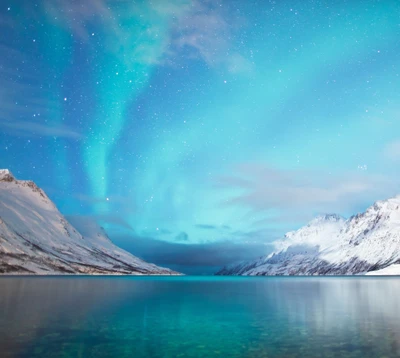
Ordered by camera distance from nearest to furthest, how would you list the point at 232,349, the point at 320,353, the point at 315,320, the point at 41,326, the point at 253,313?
the point at 320,353
the point at 232,349
the point at 41,326
the point at 315,320
the point at 253,313

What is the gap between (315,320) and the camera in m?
42.4

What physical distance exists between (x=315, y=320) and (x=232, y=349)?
18278 mm

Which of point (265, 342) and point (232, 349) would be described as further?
point (265, 342)

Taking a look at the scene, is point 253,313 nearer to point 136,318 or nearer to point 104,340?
point 136,318

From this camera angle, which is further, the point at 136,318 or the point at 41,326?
the point at 136,318

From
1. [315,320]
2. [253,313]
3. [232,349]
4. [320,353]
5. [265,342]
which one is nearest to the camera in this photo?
[320,353]

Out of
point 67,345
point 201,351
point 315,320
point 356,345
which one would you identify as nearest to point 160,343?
point 201,351

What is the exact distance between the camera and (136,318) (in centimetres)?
4438

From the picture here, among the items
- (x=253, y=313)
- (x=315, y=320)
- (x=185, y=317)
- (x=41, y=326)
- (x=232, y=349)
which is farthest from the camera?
(x=253, y=313)

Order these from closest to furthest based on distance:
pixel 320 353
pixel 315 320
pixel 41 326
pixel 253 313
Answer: pixel 320 353
pixel 41 326
pixel 315 320
pixel 253 313

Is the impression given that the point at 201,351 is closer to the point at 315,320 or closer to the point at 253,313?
the point at 315,320

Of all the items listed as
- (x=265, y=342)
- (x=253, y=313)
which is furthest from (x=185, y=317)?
(x=265, y=342)

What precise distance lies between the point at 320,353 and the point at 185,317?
79.2 ft

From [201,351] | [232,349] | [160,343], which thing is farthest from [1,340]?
[232,349]
